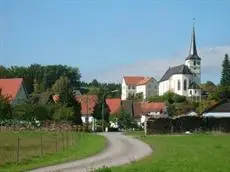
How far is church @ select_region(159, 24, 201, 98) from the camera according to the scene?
175000 millimetres

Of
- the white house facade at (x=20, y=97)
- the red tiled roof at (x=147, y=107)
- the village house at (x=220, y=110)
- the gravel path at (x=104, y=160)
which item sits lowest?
the gravel path at (x=104, y=160)

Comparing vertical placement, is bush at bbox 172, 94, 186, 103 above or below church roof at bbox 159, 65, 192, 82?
below

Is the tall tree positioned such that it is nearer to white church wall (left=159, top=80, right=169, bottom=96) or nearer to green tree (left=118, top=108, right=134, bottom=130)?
white church wall (left=159, top=80, right=169, bottom=96)

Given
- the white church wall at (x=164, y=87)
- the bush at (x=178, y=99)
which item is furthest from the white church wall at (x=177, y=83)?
the bush at (x=178, y=99)

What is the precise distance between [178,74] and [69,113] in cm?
9681

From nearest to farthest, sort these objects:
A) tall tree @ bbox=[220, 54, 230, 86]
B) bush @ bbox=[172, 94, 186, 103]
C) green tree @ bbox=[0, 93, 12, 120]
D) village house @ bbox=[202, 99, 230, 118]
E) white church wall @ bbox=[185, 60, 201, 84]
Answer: green tree @ bbox=[0, 93, 12, 120] → village house @ bbox=[202, 99, 230, 118] → bush @ bbox=[172, 94, 186, 103] → tall tree @ bbox=[220, 54, 230, 86] → white church wall @ bbox=[185, 60, 201, 84]

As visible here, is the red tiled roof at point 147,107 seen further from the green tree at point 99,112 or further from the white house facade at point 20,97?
the white house facade at point 20,97

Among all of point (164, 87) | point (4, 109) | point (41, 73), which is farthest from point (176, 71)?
point (4, 109)

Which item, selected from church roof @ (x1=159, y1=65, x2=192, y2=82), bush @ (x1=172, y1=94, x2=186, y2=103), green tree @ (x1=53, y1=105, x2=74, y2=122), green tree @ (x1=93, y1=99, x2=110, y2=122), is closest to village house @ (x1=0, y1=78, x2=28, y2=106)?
green tree @ (x1=93, y1=99, x2=110, y2=122)

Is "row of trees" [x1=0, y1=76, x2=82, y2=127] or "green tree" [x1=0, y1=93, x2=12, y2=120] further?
"row of trees" [x1=0, y1=76, x2=82, y2=127]

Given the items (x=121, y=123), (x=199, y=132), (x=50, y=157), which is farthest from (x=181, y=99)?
(x=50, y=157)

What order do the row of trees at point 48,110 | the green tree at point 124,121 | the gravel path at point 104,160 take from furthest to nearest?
1. the green tree at point 124,121
2. the row of trees at point 48,110
3. the gravel path at point 104,160

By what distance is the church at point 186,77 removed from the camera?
175 m

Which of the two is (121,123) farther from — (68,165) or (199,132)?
(68,165)
